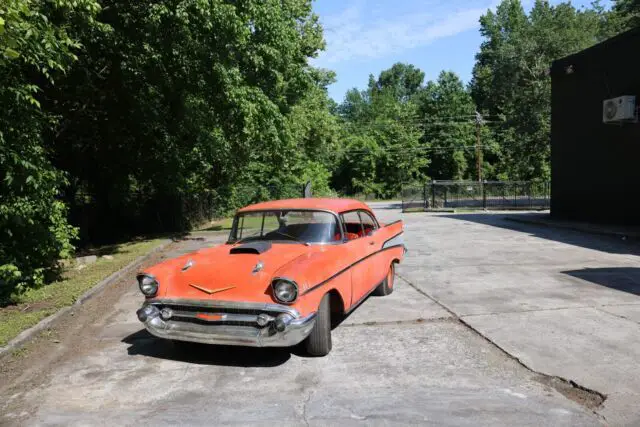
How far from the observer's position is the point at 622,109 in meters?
16.7

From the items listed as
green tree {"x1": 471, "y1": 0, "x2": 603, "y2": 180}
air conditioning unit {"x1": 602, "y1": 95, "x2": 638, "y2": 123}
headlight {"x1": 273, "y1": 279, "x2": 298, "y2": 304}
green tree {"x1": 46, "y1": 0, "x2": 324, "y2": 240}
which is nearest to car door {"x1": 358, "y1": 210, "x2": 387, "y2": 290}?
headlight {"x1": 273, "y1": 279, "x2": 298, "y2": 304}

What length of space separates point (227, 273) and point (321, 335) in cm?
111

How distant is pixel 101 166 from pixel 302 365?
15.0 m

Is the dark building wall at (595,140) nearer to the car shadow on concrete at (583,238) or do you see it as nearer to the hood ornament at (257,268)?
the car shadow on concrete at (583,238)

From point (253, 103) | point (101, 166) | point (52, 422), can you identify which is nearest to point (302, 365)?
point (52, 422)

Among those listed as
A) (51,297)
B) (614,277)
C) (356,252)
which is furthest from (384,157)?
(356,252)

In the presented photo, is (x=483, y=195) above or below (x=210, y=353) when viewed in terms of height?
above

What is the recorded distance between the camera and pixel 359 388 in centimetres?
433

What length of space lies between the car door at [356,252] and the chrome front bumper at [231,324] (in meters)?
1.22

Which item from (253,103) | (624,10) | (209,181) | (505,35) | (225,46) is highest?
(505,35)

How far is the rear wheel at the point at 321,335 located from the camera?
5.01m

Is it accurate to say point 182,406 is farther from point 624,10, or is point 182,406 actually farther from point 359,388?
point 624,10

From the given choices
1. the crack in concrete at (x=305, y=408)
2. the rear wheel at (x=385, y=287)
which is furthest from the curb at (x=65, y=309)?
the rear wheel at (x=385, y=287)

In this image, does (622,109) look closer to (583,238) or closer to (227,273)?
(583,238)
